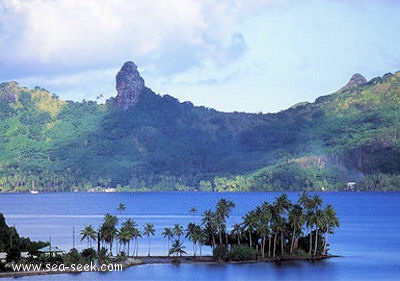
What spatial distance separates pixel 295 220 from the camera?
401ft

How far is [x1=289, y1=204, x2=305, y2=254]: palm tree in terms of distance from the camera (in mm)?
122438

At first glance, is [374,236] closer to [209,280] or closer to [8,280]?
[209,280]

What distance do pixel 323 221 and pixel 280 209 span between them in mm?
6834

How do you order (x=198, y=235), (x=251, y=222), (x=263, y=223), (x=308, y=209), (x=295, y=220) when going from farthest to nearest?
(x=308, y=209)
(x=198, y=235)
(x=295, y=220)
(x=251, y=222)
(x=263, y=223)

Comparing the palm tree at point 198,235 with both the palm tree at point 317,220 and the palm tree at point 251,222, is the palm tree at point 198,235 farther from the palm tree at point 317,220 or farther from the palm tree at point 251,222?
the palm tree at point 317,220

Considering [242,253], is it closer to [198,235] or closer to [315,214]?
[198,235]

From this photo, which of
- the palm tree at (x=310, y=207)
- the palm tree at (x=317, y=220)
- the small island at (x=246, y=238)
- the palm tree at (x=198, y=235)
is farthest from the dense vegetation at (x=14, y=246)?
the palm tree at (x=317, y=220)

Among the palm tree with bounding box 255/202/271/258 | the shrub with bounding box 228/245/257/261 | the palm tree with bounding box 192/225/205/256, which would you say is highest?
the palm tree with bounding box 255/202/271/258

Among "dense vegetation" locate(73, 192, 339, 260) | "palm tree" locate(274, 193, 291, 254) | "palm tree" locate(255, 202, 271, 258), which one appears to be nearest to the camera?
"palm tree" locate(255, 202, 271, 258)

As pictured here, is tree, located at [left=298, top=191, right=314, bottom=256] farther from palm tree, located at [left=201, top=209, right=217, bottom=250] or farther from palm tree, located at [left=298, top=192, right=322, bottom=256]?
palm tree, located at [left=201, top=209, right=217, bottom=250]

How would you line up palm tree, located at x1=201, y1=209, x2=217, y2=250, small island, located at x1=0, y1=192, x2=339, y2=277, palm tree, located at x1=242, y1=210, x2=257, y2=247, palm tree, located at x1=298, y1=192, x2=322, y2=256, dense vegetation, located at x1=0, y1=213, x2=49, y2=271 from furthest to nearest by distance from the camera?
palm tree, located at x1=298, y1=192, x2=322, y2=256 → palm tree, located at x1=201, y1=209, x2=217, y2=250 → palm tree, located at x1=242, y1=210, x2=257, y2=247 → small island, located at x1=0, y1=192, x2=339, y2=277 → dense vegetation, located at x1=0, y1=213, x2=49, y2=271

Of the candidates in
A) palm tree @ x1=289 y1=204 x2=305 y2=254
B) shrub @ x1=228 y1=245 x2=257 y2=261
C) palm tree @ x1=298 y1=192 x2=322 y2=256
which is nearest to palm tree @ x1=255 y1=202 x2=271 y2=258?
shrub @ x1=228 y1=245 x2=257 y2=261

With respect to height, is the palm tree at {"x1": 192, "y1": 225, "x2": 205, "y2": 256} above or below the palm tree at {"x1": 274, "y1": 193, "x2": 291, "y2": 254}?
below

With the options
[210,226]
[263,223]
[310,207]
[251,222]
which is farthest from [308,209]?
[210,226]
